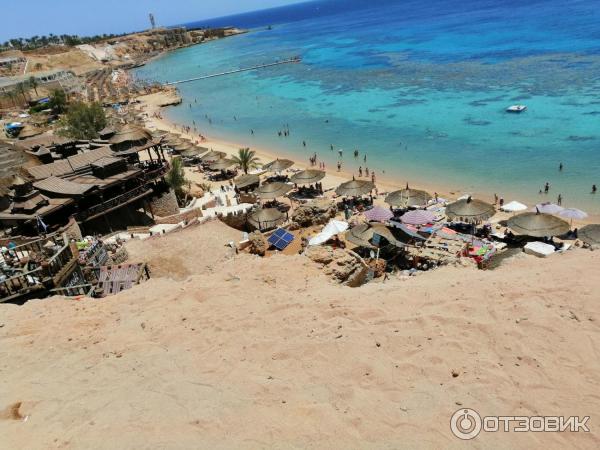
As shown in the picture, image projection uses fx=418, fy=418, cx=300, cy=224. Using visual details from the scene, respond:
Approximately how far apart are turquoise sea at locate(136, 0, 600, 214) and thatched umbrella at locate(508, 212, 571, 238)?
818cm

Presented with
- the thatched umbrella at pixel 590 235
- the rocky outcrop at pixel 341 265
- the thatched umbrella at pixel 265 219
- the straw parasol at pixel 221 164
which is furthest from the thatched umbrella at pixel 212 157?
the thatched umbrella at pixel 590 235

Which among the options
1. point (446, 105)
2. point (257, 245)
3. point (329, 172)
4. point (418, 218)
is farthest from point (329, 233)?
point (446, 105)

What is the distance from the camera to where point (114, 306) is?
439 inches

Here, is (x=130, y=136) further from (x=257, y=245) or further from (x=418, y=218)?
(x=418, y=218)

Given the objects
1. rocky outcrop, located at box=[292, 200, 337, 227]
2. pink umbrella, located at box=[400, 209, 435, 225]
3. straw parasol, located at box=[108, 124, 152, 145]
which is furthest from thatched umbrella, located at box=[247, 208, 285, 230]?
straw parasol, located at box=[108, 124, 152, 145]

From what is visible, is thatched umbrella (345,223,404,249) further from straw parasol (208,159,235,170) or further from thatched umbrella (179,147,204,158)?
thatched umbrella (179,147,204,158)

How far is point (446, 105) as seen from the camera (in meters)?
48.8

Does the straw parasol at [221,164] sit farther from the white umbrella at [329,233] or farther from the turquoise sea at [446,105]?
the white umbrella at [329,233]

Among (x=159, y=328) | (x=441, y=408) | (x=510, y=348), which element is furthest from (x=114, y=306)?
(x=510, y=348)

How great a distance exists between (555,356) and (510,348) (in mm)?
728

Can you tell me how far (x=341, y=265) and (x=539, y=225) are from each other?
407 inches

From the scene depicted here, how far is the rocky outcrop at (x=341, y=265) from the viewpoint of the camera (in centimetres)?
1391

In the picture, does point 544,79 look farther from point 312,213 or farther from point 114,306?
point 114,306

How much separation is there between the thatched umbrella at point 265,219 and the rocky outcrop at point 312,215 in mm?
1032
